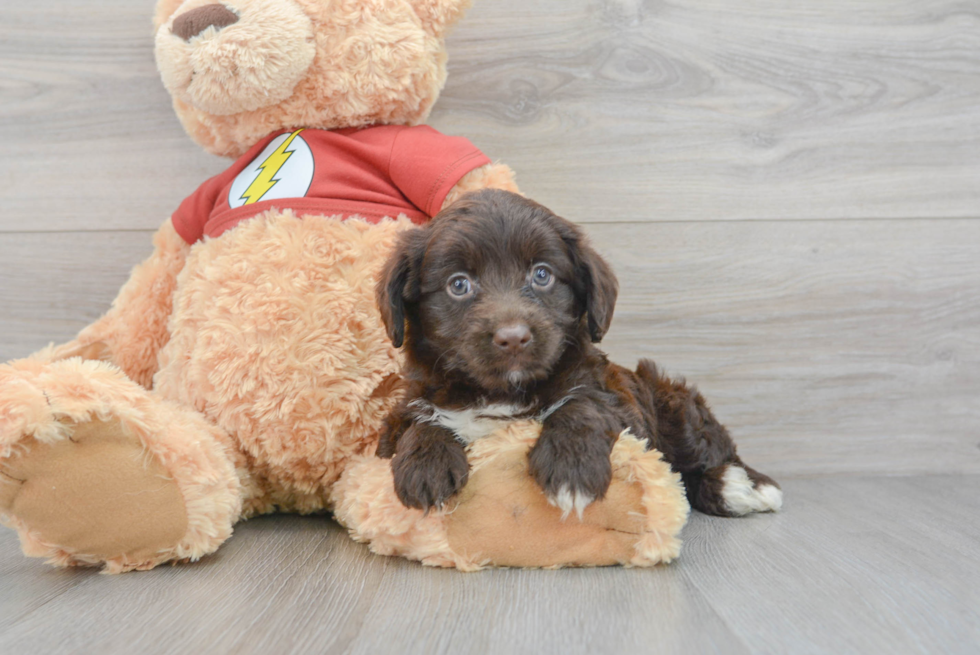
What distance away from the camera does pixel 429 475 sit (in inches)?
57.1

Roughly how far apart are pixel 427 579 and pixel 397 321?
1.79 ft

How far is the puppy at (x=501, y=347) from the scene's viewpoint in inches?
56.9

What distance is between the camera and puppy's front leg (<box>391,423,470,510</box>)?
1.45m

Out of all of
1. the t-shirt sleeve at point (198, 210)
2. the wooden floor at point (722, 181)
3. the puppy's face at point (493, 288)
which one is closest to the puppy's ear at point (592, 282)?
the puppy's face at point (493, 288)

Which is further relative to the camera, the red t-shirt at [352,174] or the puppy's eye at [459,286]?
the red t-shirt at [352,174]

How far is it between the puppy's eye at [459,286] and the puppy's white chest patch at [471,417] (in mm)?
258

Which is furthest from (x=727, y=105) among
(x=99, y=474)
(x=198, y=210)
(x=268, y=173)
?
(x=99, y=474)

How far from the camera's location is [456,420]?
5.31 feet

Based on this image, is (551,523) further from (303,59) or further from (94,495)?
(303,59)

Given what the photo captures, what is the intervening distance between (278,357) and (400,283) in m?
0.35

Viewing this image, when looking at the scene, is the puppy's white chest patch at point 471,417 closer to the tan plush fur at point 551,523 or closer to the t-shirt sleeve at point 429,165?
the tan plush fur at point 551,523

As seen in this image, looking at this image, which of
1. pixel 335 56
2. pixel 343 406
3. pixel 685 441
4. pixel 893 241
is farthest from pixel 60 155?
pixel 893 241

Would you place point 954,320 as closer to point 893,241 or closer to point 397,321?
point 893,241

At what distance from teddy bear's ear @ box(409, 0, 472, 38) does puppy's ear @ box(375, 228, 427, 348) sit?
2.16ft
